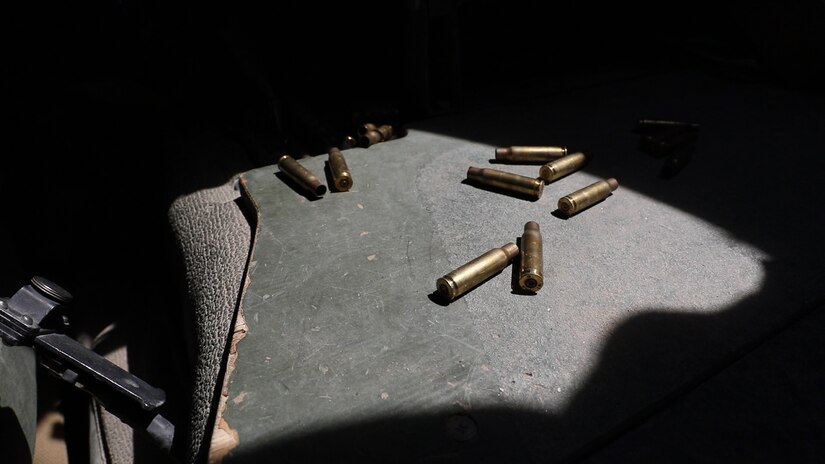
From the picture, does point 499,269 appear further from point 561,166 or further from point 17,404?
point 17,404

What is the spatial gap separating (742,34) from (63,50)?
7193mm

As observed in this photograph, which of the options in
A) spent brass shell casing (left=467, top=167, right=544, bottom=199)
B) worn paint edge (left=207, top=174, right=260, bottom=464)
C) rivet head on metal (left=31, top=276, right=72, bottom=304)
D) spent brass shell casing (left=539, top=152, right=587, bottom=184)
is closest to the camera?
worn paint edge (left=207, top=174, right=260, bottom=464)

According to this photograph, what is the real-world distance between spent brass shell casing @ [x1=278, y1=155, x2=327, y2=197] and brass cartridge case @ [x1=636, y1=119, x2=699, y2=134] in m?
2.77

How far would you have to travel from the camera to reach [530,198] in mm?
3332

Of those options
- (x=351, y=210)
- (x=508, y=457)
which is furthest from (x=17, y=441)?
(x=508, y=457)

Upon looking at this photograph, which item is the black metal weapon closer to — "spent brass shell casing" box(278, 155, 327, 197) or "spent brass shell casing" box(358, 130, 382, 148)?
"spent brass shell casing" box(278, 155, 327, 197)

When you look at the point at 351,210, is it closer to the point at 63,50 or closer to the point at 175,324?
the point at 175,324

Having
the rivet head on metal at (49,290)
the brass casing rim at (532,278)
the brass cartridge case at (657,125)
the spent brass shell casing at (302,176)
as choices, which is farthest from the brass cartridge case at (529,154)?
the rivet head on metal at (49,290)

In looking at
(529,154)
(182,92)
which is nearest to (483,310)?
(529,154)

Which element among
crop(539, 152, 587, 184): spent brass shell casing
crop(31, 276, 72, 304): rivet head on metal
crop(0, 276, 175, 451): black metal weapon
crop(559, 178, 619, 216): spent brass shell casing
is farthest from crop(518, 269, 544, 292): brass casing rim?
crop(31, 276, 72, 304): rivet head on metal

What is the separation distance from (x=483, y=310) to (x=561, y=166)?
158 centimetres

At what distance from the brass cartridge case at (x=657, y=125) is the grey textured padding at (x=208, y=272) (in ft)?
10.9

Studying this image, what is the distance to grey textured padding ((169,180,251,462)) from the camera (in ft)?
6.87

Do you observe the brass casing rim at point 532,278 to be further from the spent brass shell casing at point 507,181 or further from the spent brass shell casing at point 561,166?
the spent brass shell casing at point 561,166
